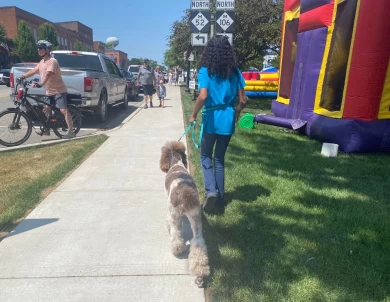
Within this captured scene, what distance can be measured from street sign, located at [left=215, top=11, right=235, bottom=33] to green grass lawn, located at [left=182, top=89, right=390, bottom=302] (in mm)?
4483

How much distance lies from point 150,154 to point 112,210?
103 inches

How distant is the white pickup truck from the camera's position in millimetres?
8445

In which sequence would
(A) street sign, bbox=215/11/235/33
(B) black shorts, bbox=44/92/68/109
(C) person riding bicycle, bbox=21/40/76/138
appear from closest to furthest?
(C) person riding bicycle, bbox=21/40/76/138
(B) black shorts, bbox=44/92/68/109
(A) street sign, bbox=215/11/235/33

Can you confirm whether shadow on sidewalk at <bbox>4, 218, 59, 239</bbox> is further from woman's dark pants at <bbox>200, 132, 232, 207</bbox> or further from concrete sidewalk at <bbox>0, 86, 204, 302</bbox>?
woman's dark pants at <bbox>200, 132, 232, 207</bbox>

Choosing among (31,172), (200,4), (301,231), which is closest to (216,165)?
(301,231)

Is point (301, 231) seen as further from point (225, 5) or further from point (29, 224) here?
point (225, 5)

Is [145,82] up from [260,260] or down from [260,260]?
up

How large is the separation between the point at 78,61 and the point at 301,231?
897 cm

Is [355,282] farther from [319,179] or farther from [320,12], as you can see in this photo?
[320,12]

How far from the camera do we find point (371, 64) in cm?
610

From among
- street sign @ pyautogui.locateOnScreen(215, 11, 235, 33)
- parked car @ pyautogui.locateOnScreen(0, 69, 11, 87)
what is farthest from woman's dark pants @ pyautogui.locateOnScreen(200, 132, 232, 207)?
parked car @ pyautogui.locateOnScreen(0, 69, 11, 87)

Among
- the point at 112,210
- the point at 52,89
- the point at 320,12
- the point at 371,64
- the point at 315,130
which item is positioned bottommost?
the point at 112,210

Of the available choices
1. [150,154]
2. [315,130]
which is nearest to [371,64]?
[315,130]

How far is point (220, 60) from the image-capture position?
3.64 metres
